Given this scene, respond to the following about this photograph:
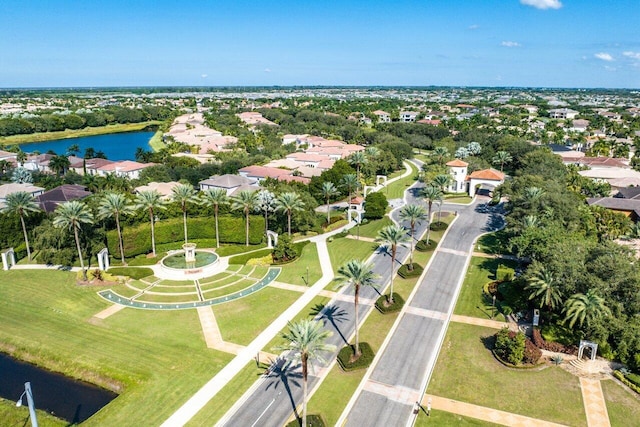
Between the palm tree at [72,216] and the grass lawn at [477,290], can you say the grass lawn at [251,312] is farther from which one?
the palm tree at [72,216]

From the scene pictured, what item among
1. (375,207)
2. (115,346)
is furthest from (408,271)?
(115,346)

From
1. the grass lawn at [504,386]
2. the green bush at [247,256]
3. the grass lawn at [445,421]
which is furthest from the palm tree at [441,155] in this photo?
the grass lawn at [445,421]

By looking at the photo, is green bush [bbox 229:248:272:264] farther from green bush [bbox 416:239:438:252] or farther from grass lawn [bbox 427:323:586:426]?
grass lawn [bbox 427:323:586:426]

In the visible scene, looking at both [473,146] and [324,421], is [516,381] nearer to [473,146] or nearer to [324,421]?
[324,421]

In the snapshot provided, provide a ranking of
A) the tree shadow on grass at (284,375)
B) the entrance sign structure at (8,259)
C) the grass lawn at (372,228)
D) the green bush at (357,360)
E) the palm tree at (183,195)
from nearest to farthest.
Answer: the tree shadow on grass at (284,375) → the green bush at (357,360) → the entrance sign structure at (8,259) → the palm tree at (183,195) → the grass lawn at (372,228)

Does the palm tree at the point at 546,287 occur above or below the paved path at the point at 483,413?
above

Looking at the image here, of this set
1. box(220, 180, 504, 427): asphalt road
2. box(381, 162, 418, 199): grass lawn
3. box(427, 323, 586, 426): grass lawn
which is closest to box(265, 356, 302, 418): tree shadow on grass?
box(220, 180, 504, 427): asphalt road

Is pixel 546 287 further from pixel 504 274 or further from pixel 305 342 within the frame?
pixel 305 342
